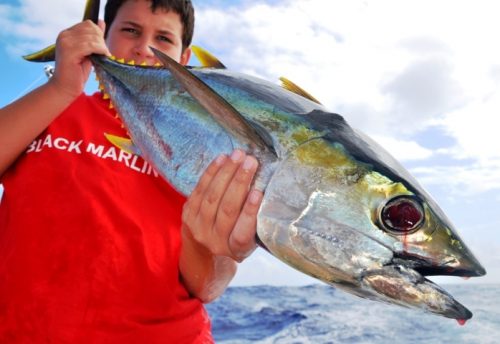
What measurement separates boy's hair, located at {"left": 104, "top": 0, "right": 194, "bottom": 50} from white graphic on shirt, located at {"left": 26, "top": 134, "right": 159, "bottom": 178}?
875 millimetres

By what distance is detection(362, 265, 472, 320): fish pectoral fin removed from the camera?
3.67 ft

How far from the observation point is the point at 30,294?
1.91 m

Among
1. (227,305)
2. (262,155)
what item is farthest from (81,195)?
(227,305)

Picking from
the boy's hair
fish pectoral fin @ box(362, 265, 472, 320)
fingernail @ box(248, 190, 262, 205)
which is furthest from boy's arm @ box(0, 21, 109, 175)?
fish pectoral fin @ box(362, 265, 472, 320)

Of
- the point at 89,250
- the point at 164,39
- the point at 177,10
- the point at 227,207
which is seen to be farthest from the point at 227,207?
the point at 177,10

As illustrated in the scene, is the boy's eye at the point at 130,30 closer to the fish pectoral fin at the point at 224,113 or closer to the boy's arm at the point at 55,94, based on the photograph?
the boy's arm at the point at 55,94

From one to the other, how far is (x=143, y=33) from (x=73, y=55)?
2.02 ft

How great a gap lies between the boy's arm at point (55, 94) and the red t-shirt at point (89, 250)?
9 cm

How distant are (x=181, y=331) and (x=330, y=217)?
1088 millimetres

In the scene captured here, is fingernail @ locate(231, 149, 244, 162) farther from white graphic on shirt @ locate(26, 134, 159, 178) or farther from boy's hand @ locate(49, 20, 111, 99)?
boy's hand @ locate(49, 20, 111, 99)

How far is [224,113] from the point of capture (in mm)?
1401

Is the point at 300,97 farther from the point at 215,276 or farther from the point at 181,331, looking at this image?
the point at 181,331

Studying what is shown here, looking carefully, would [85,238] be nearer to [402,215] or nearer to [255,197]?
[255,197]

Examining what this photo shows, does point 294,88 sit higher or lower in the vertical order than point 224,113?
higher
